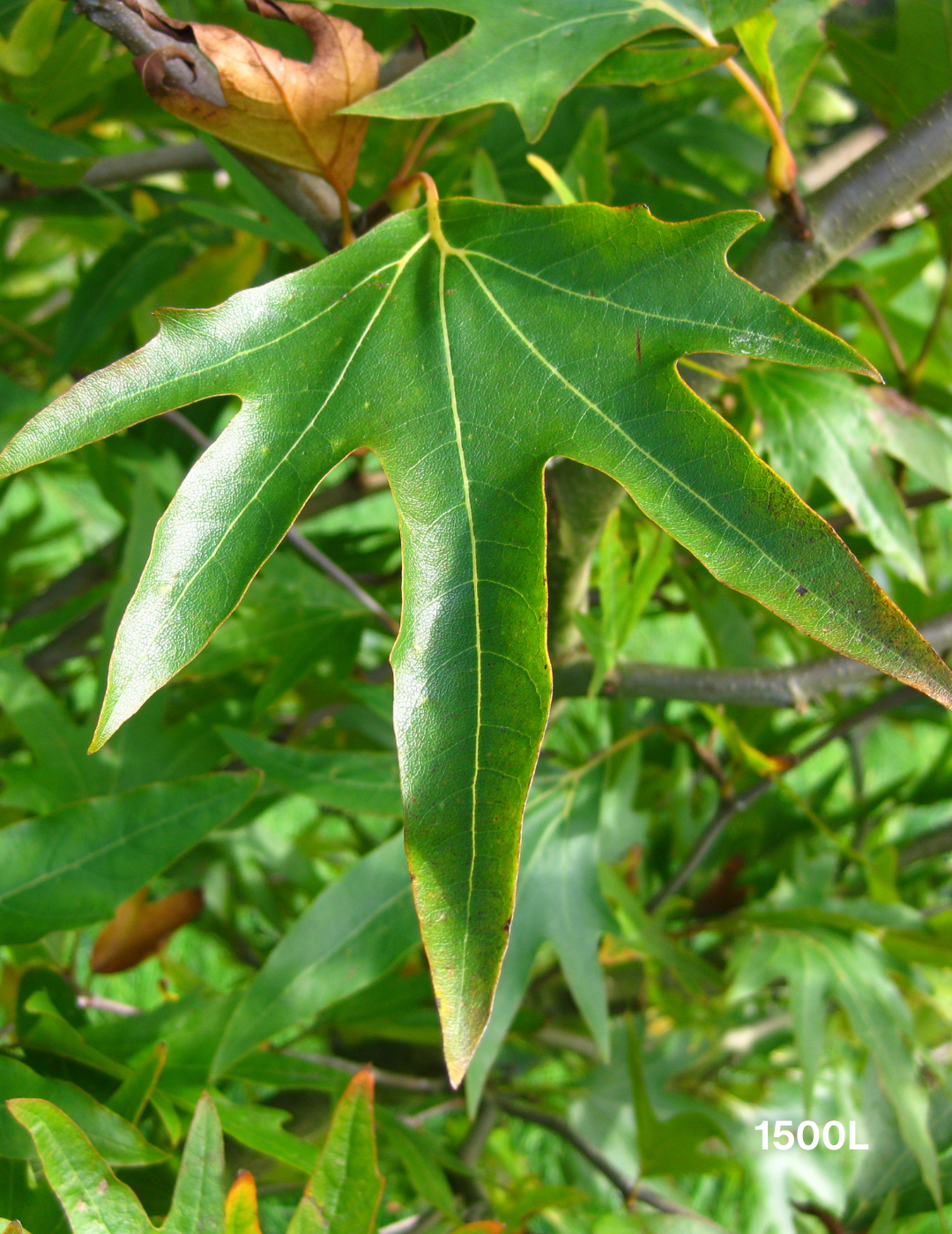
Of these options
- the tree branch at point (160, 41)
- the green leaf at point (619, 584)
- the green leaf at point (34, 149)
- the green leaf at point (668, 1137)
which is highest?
the tree branch at point (160, 41)

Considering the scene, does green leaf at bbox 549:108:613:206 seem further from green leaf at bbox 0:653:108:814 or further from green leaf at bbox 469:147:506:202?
green leaf at bbox 0:653:108:814

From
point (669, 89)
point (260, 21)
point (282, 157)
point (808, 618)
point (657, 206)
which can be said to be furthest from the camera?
point (669, 89)

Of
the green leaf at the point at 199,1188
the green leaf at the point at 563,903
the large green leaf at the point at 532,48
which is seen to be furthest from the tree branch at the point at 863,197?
the green leaf at the point at 199,1188

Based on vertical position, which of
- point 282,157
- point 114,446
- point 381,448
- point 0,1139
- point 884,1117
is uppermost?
point 282,157

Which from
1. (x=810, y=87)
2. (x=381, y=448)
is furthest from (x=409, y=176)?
(x=810, y=87)

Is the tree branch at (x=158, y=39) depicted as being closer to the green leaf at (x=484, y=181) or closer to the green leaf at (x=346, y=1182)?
the green leaf at (x=484, y=181)

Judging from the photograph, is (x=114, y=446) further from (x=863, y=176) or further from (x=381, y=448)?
(x=863, y=176)
